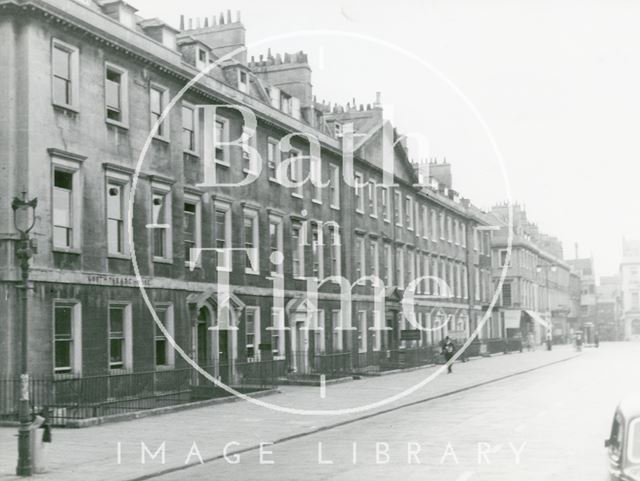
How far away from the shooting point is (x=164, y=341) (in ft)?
91.7

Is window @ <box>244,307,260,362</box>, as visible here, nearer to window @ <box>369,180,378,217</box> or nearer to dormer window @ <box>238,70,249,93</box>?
dormer window @ <box>238,70,249,93</box>

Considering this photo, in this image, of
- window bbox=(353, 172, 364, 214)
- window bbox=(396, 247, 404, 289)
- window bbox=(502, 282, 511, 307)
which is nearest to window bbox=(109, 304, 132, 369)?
window bbox=(353, 172, 364, 214)

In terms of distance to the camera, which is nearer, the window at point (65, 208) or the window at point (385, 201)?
the window at point (65, 208)

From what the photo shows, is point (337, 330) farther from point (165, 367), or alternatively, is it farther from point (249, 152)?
point (165, 367)

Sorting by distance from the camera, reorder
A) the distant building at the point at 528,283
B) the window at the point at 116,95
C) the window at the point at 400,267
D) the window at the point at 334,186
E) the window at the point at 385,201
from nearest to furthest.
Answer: the window at the point at 116,95, the window at the point at 334,186, the window at the point at 385,201, the window at the point at 400,267, the distant building at the point at 528,283

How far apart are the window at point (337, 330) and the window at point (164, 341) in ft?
45.9

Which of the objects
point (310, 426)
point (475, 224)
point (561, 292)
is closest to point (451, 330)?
point (475, 224)

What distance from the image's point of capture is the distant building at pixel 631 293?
129375 millimetres

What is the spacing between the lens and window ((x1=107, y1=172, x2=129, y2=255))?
998 inches

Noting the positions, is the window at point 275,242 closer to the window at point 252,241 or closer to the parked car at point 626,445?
the window at point 252,241

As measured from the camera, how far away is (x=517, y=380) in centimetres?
3684

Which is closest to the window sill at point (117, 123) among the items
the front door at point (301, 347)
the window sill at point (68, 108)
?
the window sill at point (68, 108)

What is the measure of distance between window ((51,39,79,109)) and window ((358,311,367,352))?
2341cm

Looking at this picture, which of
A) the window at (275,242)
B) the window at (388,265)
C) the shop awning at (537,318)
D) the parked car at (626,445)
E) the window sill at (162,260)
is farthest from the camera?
the shop awning at (537,318)
